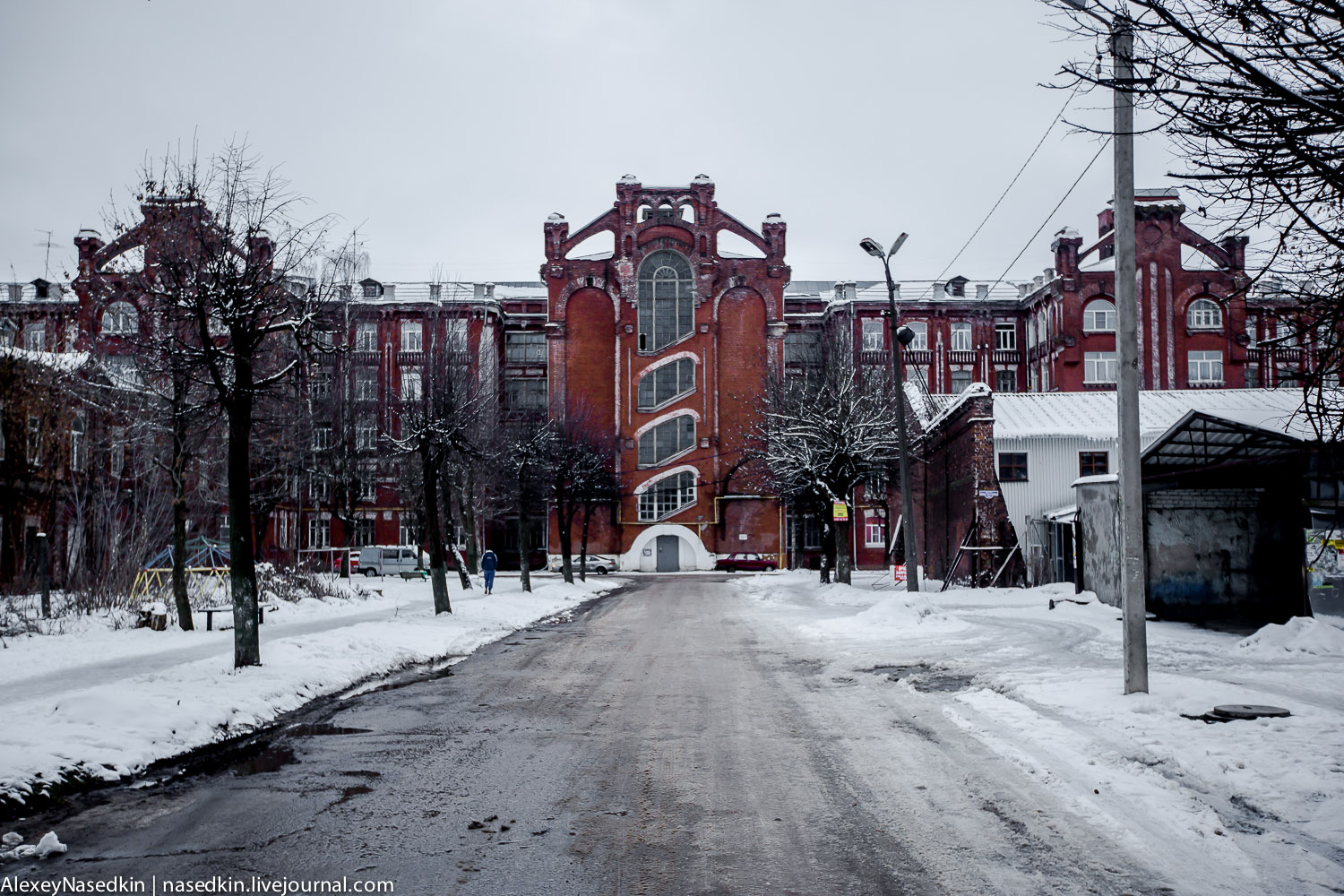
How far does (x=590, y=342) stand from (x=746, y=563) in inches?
734

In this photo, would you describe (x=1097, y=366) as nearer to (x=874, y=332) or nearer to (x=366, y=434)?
(x=874, y=332)

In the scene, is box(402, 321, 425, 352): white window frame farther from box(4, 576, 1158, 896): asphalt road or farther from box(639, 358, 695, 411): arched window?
box(4, 576, 1158, 896): asphalt road

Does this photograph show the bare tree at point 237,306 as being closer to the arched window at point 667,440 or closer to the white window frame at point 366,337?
the white window frame at point 366,337

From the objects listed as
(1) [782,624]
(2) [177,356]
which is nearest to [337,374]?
(1) [782,624]

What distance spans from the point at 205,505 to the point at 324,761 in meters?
32.2

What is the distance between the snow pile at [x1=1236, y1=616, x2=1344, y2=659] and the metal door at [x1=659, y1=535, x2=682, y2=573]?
181 feet

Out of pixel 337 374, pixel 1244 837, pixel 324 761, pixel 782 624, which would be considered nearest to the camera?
pixel 1244 837

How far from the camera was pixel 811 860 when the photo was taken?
5.58m

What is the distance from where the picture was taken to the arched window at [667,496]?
231 feet

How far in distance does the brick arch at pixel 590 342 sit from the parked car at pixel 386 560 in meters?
18.7

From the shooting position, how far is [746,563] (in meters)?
66.5

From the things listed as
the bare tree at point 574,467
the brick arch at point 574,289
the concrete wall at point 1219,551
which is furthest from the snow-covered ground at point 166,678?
the brick arch at point 574,289

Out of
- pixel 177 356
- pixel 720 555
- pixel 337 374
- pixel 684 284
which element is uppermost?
pixel 684 284

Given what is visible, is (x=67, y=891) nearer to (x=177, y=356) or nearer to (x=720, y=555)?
(x=177, y=356)
